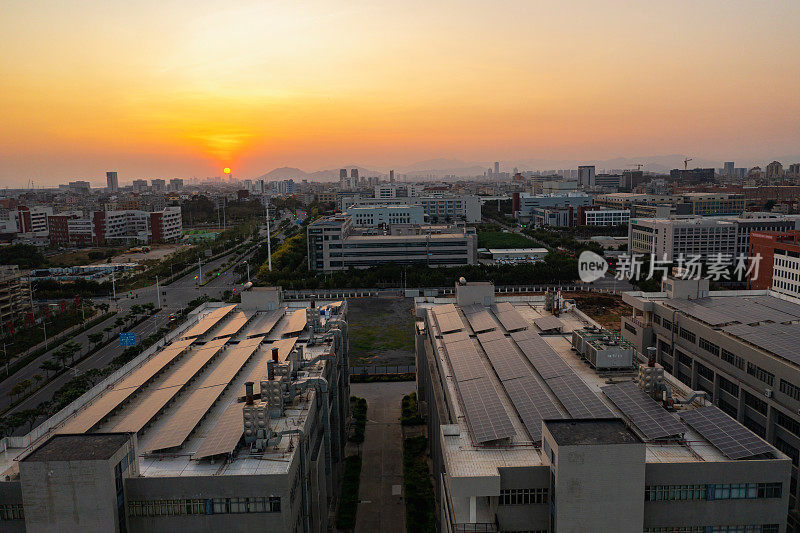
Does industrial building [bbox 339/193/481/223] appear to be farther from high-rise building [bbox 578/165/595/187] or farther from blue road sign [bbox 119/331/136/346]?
high-rise building [bbox 578/165/595/187]

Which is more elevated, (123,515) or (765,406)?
(123,515)

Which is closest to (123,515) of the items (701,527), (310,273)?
(701,527)

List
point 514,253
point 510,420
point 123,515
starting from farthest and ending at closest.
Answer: point 514,253, point 510,420, point 123,515

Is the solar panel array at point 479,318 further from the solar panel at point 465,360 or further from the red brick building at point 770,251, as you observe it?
the red brick building at point 770,251

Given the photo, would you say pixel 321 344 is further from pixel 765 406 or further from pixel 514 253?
pixel 514 253

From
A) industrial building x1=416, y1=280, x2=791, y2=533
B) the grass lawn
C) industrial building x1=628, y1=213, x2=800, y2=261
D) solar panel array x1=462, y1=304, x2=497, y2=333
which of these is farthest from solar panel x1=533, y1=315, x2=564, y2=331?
the grass lawn

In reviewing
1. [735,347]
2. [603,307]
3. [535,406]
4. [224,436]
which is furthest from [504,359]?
[603,307]

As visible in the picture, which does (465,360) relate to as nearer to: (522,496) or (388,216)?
(522,496)

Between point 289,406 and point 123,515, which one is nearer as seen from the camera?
point 123,515
